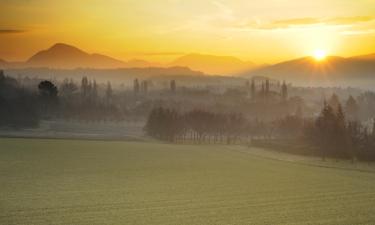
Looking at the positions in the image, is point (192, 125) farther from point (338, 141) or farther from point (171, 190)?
point (171, 190)

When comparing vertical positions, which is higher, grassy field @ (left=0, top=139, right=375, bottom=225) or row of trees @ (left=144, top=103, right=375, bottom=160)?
row of trees @ (left=144, top=103, right=375, bottom=160)

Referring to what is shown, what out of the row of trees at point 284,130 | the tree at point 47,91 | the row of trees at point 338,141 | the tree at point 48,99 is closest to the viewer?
the row of trees at point 338,141

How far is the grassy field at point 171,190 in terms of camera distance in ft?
114

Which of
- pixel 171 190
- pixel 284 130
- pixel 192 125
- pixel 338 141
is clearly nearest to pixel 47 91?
pixel 192 125

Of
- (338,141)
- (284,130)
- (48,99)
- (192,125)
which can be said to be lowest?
(338,141)

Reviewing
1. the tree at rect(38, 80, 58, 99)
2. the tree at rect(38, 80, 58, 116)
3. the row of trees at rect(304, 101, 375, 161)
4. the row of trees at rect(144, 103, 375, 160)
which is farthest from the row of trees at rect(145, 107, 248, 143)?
the tree at rect(38, 80, 58, 99)

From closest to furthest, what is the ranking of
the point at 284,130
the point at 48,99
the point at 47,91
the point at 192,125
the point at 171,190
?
1. the point at 171,190
2. the point at 192,125
3. the point at 284,130
4. the point at 48,99
5. the point at 47,91

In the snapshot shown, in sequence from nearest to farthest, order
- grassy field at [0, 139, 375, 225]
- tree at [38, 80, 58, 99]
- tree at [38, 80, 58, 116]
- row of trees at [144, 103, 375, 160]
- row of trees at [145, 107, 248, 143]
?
grassy field at [0, 139, 375, 225] → row of trees at [144, 103, 375, 160] → row of trees at [145, 107, 248, 143] → tree at [38, 80, 58, 116] → tree at [38, 80, 58, 99]

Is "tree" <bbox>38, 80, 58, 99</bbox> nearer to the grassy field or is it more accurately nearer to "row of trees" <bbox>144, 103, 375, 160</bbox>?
"row of trees" <bbox>144, 103, 375, 160</bbox>

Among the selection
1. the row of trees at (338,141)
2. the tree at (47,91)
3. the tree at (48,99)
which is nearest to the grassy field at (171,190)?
the row of trees at (338,141)

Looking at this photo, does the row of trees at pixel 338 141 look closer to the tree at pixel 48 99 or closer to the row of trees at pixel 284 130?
the row of trees at pixel 284 130

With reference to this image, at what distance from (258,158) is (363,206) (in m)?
41.5

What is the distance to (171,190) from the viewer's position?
151 feet

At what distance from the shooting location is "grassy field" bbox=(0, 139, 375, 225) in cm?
3462
